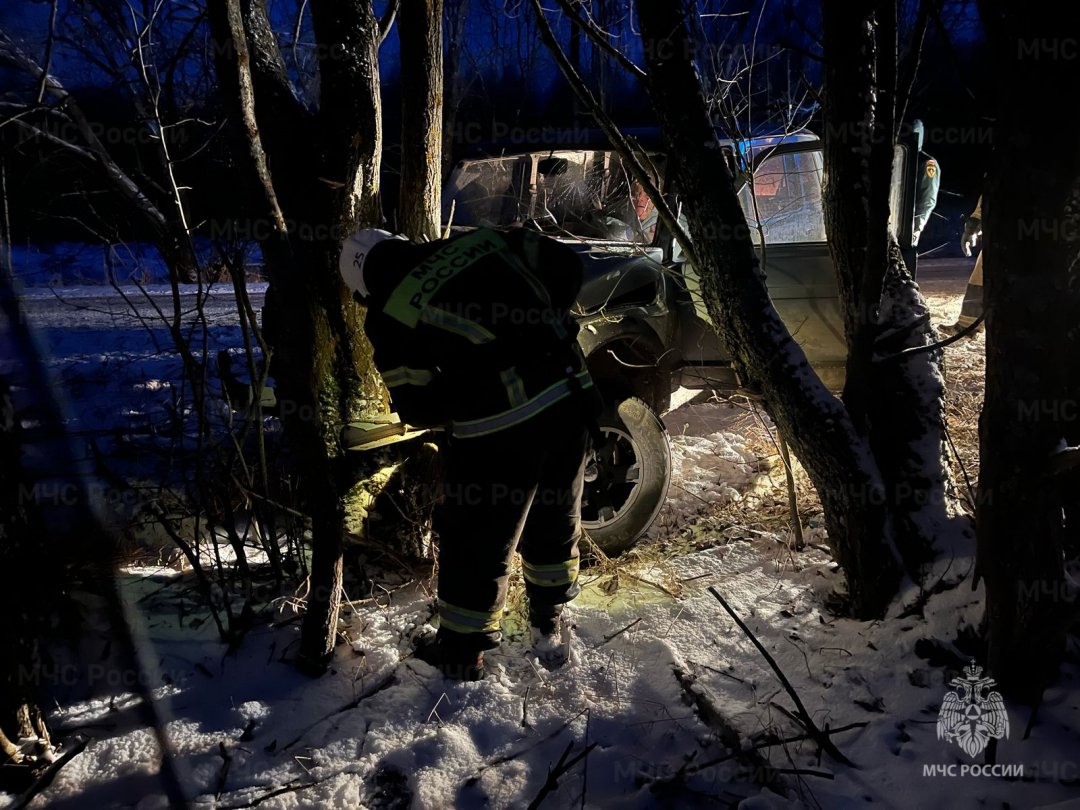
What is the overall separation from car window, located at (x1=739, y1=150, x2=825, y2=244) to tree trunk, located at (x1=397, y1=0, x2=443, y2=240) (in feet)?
7.34

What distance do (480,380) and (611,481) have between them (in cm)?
139

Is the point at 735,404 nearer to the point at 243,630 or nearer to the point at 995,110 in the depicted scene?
the point at 995,110

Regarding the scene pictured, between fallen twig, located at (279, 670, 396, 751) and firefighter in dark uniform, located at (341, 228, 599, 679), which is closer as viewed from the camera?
fallen twig, located at (279, 670, 396, 751)

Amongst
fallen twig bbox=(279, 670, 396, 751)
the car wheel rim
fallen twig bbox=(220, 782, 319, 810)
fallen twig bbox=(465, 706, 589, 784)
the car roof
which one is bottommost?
fallen twig bbox=(465, 706, 589, 784)

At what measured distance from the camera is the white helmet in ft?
7.97

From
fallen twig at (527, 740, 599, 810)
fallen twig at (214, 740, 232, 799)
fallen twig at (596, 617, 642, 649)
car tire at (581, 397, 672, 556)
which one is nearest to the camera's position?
fallen twig at (527, 740, 599, 810)

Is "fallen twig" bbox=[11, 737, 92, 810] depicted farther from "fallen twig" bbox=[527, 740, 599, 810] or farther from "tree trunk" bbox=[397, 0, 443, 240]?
"tree trunk" bbox=[397, 0, 443, 240]

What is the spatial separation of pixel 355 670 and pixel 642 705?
1.07 m

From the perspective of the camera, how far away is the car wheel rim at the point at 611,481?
348cm

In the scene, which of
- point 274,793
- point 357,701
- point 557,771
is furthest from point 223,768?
point 557,771

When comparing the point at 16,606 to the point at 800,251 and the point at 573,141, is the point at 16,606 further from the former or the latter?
the point at 800,251

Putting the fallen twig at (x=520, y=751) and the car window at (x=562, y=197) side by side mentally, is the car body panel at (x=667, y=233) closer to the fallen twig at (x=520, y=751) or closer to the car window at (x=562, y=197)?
the car window at (x=562, y=197)

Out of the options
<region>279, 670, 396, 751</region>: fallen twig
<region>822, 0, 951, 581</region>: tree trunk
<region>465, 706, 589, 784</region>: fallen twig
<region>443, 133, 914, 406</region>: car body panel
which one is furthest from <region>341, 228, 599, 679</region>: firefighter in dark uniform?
<region>443, 133, 914, 406</region>: car body panel

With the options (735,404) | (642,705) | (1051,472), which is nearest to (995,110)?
(1051,472)
